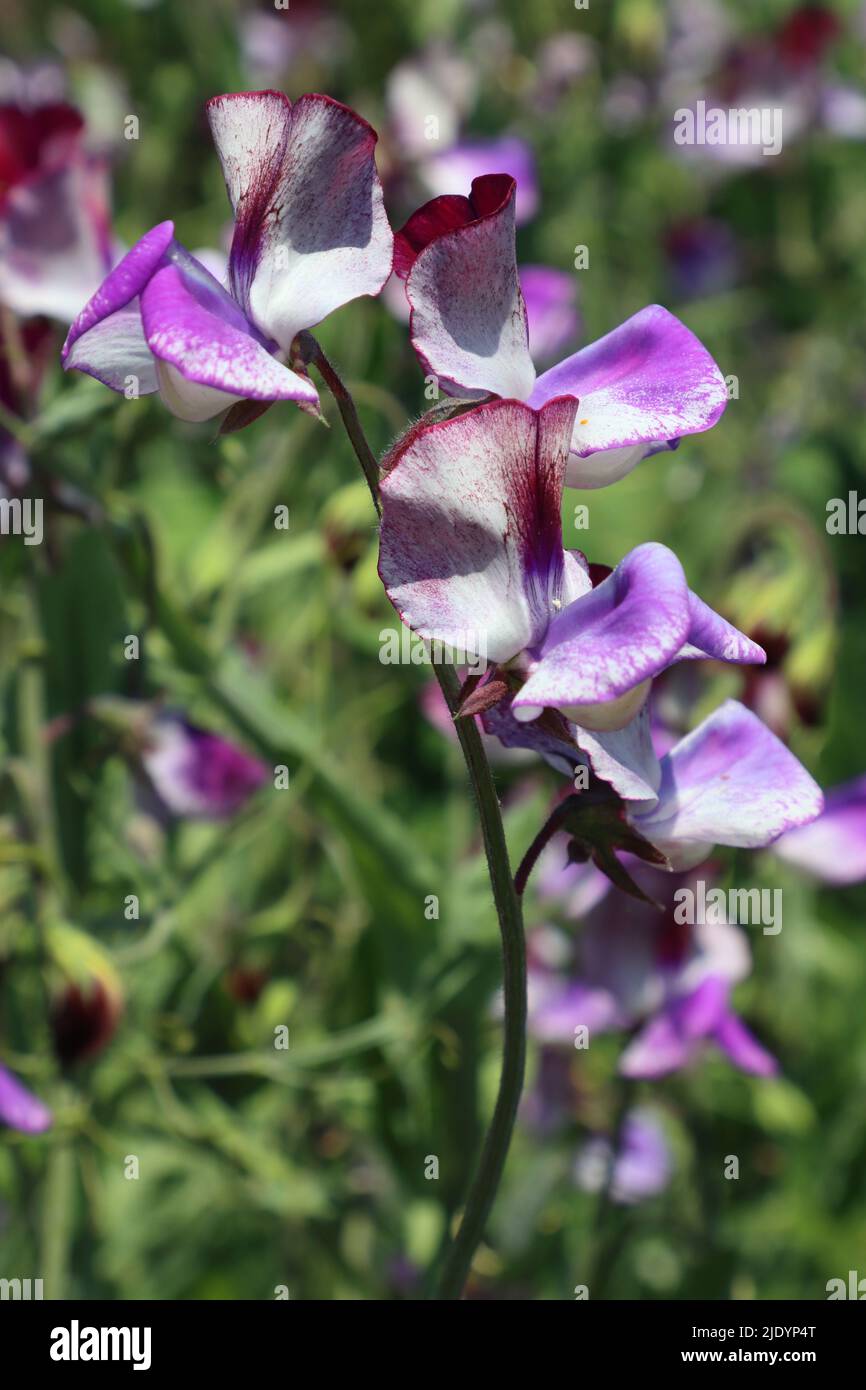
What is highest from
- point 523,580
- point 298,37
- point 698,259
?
point 298,37

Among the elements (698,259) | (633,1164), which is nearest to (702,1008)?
(633,1164)

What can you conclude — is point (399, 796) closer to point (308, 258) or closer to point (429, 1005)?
point (429, 1005)

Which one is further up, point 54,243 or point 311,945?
point 54,243

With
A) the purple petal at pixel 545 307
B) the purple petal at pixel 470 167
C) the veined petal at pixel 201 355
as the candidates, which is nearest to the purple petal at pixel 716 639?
the veined petal at pixel 201 355

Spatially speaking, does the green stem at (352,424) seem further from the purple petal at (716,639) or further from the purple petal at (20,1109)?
the purple petal at (20,1109)

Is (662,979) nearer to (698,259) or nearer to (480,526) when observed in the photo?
(480,526)

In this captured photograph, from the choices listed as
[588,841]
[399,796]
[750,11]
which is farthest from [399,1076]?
[750,11]
